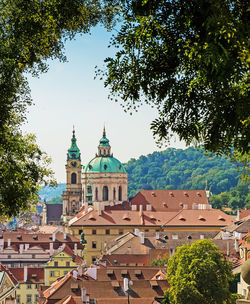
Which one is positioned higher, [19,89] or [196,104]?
[19,89]

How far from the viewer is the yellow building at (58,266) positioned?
70.8 m

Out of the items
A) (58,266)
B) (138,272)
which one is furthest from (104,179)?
(138,272)

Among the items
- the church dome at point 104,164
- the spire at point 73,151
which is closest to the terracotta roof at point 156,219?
the church dome at point 104,164

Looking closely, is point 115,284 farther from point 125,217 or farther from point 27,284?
point 125,217

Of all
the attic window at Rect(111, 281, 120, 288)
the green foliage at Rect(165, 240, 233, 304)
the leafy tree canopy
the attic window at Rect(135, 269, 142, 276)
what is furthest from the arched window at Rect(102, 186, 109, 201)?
the leafy tree canopy

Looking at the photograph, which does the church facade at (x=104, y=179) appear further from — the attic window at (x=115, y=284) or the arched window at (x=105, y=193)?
the attic window at (x=115, y=284)

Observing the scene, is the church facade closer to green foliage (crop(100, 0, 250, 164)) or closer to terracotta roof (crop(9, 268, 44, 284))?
terracotta roof (crop(9, 268, 44, 284))

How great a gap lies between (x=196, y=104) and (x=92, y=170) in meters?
110

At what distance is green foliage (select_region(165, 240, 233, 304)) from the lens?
43188 mm

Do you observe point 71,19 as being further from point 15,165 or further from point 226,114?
point 226,114

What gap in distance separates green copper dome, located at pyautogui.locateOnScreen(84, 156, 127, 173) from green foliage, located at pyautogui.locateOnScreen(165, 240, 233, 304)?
70903mm

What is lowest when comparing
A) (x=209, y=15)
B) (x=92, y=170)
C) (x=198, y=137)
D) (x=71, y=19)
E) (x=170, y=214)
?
(x=198, y=137)

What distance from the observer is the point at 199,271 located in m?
45.1

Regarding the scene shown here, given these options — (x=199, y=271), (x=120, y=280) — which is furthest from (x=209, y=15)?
(x=120, y=280)
